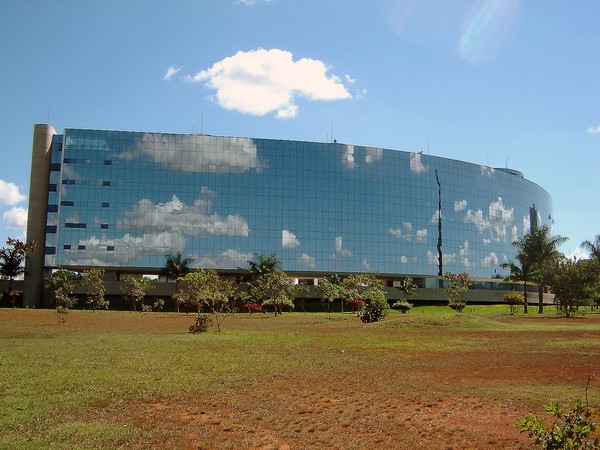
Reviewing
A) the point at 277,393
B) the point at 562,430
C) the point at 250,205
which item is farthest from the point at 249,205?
the point at 562,430

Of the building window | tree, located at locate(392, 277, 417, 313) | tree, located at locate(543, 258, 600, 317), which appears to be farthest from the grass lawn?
the building window

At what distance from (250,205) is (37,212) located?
42.4 meters

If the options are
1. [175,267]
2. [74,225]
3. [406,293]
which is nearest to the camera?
[175,267]

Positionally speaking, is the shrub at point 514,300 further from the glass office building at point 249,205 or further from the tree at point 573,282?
the tree at point 573,282

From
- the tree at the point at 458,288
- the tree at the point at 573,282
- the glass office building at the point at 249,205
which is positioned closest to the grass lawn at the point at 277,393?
the tree at the point at 573,282

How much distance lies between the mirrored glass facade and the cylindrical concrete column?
2.22 metres

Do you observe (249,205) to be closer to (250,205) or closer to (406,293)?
(250,205)

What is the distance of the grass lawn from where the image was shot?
39.9 ft

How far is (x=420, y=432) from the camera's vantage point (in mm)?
12625

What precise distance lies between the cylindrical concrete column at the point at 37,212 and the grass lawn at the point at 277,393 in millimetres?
84683

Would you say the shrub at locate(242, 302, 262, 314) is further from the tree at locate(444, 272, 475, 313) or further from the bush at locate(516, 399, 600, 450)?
the bush at locate(516, 399, 600, 450)

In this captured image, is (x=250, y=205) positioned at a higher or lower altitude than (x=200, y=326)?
higher

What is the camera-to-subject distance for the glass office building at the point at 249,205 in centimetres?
11019

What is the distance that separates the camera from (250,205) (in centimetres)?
11719
